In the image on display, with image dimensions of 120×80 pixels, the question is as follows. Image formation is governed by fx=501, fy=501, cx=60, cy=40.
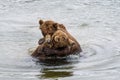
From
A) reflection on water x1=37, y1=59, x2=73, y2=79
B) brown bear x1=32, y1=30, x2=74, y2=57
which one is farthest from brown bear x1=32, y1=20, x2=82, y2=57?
reflection on water x1=37, y1=59, x2=73, y2=79

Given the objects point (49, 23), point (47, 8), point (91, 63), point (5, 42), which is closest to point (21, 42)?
point (5, 42)

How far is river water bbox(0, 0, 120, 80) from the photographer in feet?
31.6

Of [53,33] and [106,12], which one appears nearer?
[53,33]

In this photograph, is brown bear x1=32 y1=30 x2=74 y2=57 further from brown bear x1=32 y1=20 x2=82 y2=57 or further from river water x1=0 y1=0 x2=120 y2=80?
river water x1=0 y1=0 x2=120 y2=80

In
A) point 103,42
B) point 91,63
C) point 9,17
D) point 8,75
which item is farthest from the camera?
point 9,17

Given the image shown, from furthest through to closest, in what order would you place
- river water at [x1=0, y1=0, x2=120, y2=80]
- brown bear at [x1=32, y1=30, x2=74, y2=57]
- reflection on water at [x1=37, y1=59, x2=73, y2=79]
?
brown bear at [x1=32, y1=30, x2=74, y2=57]
river water at [x1=0, y1=0, x2=120, y2=80]
reflection on water at [x1=37, y1=59, x2=73, y2=79]

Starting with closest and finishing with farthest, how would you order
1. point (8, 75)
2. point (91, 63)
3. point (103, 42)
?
point (8, 75), point (91, 63), point (103, 42)

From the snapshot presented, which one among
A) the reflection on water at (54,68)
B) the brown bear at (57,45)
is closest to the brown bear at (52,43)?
the brown bear at (57,45)

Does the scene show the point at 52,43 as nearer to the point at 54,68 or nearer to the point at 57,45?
the point at 57,45

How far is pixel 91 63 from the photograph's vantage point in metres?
10.2

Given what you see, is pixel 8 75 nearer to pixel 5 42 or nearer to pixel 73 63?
pixel 73 63

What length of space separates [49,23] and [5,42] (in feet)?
6.57

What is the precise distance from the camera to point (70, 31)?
13.3 meters

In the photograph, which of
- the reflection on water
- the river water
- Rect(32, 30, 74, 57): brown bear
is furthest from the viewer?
Rect(32, 30, 74, 57): brown bear
